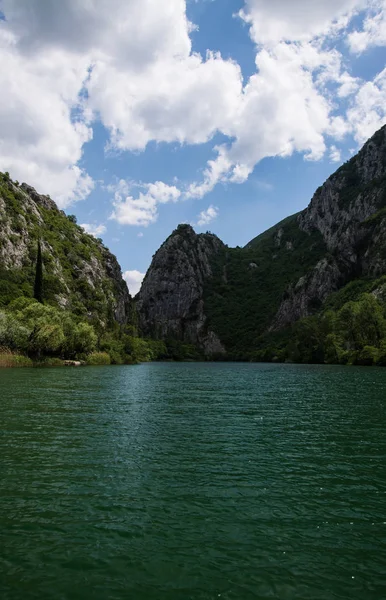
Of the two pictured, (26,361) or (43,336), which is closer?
(26,361)

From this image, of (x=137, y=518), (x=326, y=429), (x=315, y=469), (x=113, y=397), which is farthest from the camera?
(x=113, y=397)

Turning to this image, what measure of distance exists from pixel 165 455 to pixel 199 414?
44.4 feet

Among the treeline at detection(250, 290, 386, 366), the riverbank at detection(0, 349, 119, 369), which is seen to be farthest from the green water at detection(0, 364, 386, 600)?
the treeline at detection(250, 290, 386, 366)

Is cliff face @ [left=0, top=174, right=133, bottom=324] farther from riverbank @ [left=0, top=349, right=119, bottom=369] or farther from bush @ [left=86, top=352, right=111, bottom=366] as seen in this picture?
riverbank @ [left=0, top=349, right=119, bottom=369]

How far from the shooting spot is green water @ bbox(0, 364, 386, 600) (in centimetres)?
1035

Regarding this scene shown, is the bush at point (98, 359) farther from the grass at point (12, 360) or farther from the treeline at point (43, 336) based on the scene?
the grass at point (12, 360)

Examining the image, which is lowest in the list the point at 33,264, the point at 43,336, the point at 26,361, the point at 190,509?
the point at 190,509

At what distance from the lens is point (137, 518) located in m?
14.0

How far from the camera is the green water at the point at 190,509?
34.0 ft

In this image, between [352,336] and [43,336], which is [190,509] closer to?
[43,336]

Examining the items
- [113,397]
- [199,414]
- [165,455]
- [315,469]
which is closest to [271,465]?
[315,469]

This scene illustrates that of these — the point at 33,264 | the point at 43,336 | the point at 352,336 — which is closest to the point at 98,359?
the point at 43,336

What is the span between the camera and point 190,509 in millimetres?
14844

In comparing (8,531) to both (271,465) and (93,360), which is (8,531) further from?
(93,360)
